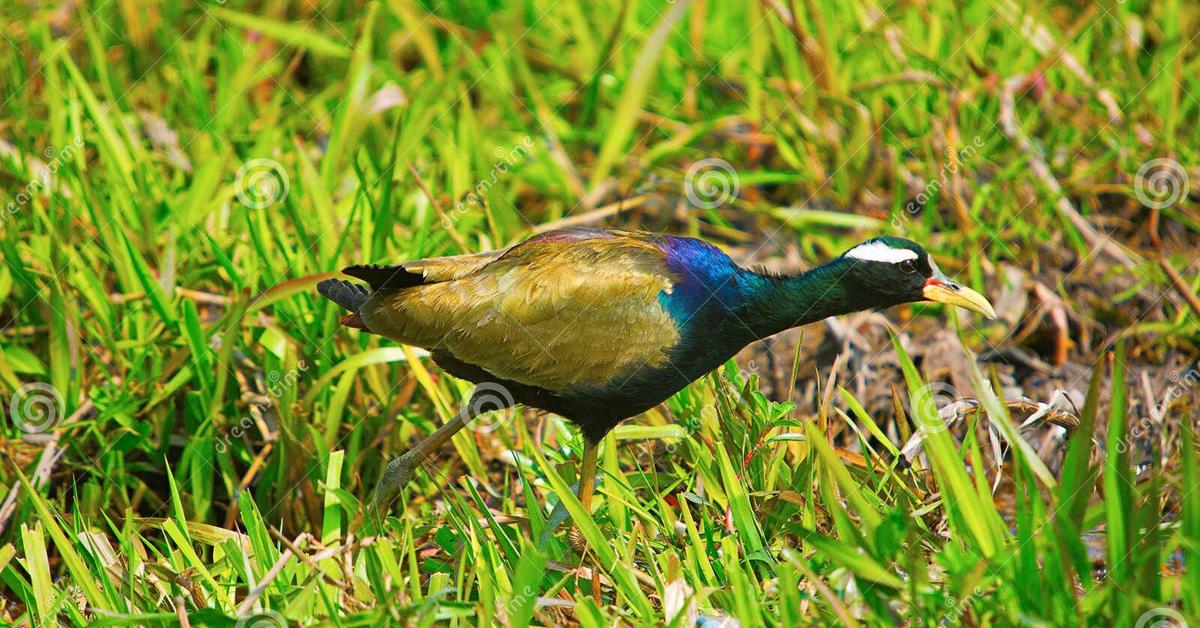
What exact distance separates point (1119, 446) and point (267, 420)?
2.81m

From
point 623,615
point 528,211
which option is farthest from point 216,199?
point 623,615

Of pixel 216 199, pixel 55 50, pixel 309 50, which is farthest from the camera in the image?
pixel 309 50

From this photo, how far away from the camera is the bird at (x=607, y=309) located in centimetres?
364

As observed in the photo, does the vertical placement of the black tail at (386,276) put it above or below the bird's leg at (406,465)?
above

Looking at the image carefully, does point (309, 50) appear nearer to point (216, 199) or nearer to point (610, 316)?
point (216, 199)

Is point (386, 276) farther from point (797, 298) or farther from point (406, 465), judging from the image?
point (797, 298)

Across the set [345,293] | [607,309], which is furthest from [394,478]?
[607,309]

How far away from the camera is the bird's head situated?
11.8 feet

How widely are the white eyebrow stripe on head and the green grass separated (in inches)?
16.3

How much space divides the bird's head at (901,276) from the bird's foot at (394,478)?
1.48 metres

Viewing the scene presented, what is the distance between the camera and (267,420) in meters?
4.42

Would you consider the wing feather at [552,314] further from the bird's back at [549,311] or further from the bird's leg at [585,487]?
the bird's leg at [585,487]

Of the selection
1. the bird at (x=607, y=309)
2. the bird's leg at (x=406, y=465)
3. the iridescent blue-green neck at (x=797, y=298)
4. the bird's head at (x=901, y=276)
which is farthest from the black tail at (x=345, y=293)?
the bird's head at (x=901, y=276)

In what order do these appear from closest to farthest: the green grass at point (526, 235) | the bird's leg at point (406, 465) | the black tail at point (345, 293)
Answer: the green grass at point (526, 235), the black tail at point (345, 293), the bird's leg at point (406, 465)
